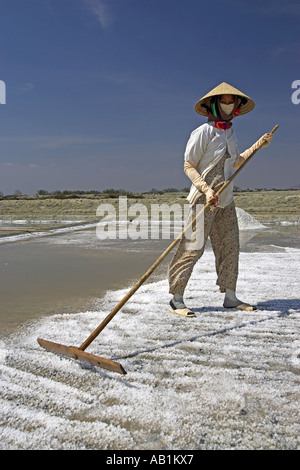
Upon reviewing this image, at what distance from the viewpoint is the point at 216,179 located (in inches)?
118

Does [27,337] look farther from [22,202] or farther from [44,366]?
[22,202]

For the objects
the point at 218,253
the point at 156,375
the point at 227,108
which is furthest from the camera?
the point at 218,253

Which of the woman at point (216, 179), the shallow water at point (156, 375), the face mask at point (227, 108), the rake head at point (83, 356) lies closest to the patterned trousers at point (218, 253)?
the woman at point (216, 179)

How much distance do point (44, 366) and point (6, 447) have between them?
645mm

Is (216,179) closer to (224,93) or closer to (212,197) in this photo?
(212,197)

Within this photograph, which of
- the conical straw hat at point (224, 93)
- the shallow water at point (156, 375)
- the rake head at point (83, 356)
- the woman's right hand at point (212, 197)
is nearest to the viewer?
the shallow water at point (156, 375)

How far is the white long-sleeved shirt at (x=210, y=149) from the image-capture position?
293 centimetres

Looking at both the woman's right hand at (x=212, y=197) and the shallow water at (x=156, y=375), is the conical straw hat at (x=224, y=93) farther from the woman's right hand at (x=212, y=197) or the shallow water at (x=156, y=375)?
the shallow water at (x=156, y=375)

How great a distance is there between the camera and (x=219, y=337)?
7.95ft

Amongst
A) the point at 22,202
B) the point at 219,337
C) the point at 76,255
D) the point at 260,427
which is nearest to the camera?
the point at 260,427

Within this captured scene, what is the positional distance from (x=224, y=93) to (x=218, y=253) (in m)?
1.24

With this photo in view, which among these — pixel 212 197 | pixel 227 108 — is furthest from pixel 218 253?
pixel 227 108
